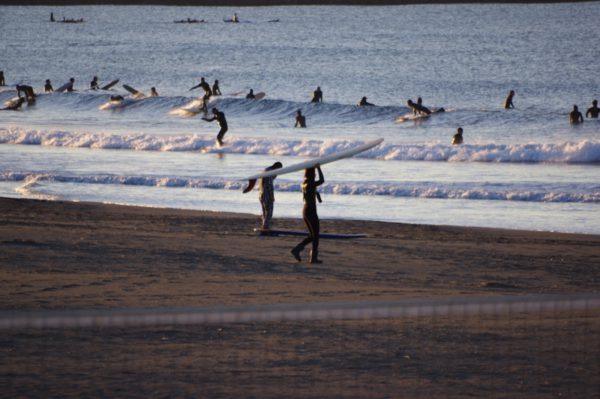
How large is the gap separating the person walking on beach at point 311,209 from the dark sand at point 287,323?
22cm

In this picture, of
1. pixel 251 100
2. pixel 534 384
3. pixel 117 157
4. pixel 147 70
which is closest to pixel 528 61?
pixel 147 70

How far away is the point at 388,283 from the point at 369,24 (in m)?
114

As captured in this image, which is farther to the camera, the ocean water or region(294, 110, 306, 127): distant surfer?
region(294, 110, 306, 127): distant surfer

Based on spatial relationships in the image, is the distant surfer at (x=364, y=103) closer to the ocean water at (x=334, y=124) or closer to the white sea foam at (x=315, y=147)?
the ocean water at (x=334, y=124)

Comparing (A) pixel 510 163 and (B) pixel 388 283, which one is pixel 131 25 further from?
(B) pixel 388 283

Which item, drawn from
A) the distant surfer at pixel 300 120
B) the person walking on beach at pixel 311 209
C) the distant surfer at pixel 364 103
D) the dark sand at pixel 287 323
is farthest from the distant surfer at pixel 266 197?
the distant surfer at pixel 364 103

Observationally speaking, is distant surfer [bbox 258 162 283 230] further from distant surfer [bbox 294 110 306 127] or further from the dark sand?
distant surfer [bbox 294 110 306 127]

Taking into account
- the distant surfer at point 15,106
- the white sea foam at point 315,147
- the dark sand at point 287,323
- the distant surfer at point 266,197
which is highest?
the distant surfer at point 266,197

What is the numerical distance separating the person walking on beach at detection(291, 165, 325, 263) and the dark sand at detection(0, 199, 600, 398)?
0.22 metres

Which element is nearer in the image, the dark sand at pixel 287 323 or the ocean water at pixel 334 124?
the dark sand at pixel 287 323

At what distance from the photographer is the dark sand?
35.8 feet

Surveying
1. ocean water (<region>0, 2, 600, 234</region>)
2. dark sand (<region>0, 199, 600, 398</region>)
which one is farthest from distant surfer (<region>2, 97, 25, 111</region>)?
dark sand (<region>0, 199, 600, 398</region>)

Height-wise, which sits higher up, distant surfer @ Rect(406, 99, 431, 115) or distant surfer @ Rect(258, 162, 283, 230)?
distant surfer @ Rect(258, 162, 283, 230)

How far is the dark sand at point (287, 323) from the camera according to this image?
35.8ft
